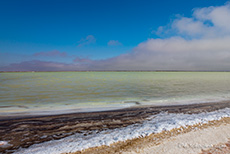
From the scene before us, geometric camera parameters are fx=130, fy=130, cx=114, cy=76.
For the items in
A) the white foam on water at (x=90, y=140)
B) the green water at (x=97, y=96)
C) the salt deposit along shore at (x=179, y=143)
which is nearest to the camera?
the salt deposit along shore at (x=179, y=143)

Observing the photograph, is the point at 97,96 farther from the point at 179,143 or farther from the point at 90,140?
the point at 179,143

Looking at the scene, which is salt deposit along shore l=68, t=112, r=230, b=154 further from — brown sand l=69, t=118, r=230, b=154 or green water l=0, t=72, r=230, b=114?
green water l=0, t=72, r=230, b=114

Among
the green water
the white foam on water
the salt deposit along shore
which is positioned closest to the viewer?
the salt deposit along shore

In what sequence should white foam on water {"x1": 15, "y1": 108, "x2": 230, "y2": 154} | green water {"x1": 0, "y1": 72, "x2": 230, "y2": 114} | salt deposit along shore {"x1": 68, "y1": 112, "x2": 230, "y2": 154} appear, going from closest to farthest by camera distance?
1. salt deposit along shore {"x1": 68, "y1": 112, "x2": 230, "y2": 154}
2. white foam on water {"x1": 15, "y1": 108, "x2": 230, "y2": 154}
3. green water {"x1": 0, "y1": 72, "x2": 230, "y2": 114}

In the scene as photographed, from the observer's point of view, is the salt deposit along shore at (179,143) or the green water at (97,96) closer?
the salt deposit along shore at (179,143)

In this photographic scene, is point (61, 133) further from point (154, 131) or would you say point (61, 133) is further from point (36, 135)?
point (154, 131)

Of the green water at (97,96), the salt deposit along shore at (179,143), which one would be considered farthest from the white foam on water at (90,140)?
the green water at (97,96)

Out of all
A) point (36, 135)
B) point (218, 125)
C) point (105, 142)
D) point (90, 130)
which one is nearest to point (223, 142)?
point (218, 125)

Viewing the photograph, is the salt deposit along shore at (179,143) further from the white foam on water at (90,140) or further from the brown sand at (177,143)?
the white foam on water at (90,140)

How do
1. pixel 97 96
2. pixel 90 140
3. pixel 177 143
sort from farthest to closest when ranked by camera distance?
pixel 97 96 < pixel 90 140 < pixel 177 143

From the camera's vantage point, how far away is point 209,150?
12.6ft

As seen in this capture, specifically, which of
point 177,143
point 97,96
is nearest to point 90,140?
point 177,143

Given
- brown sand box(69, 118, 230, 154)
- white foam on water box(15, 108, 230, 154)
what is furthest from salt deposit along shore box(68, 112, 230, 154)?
white foam on water box(15, 108, 230, 154)

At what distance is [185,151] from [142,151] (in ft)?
4.10
